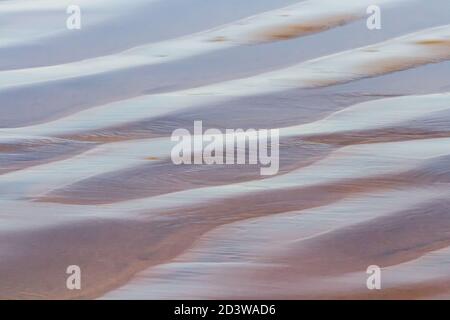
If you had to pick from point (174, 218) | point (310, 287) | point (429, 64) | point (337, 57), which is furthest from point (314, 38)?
point (310, 287)

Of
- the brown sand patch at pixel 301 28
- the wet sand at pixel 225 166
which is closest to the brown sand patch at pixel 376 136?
the wet sand at pixel 225 166

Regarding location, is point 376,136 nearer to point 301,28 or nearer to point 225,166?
point 225,166

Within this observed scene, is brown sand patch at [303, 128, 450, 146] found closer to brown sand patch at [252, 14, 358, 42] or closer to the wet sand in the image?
A: the wet sand

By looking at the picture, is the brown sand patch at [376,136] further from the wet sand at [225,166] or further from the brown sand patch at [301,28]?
the brown sand patch at [301,28]

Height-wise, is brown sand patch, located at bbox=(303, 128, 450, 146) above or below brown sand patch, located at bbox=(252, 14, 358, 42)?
below

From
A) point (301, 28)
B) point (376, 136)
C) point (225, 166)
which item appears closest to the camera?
point (225, 166)

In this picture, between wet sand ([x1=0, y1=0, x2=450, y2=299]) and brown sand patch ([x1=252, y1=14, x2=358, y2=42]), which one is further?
brown sand patch ([x1=252, y1=14, x2=358, y2=42])

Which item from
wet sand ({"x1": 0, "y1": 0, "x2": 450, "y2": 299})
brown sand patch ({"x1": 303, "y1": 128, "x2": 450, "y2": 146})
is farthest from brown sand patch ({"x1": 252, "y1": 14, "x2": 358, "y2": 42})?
brown sand patch ({"x1": 303, "y1": 128, "x2": 450, "y2": 146})

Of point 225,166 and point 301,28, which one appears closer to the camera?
point 225,166

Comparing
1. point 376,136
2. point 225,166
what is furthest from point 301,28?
point 225,166

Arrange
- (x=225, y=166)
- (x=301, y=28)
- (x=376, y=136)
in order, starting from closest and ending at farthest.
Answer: (x=225, y=166)
(x=376, y=136)
(x=301, y=28)

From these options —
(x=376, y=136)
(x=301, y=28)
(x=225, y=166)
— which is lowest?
(x=225, y=166)
